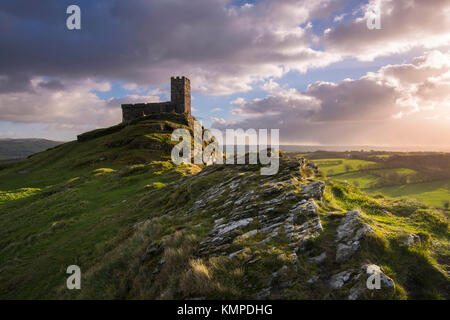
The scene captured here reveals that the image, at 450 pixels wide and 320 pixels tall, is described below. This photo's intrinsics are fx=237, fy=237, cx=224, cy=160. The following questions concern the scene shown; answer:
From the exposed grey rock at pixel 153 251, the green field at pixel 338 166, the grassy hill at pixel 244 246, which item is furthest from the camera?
the green field at pixel 338 166

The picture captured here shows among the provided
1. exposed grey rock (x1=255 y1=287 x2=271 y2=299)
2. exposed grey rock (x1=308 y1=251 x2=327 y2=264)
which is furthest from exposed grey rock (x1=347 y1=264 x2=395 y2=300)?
exposed grey rock (x1=255 y1=287 x2=271 y2=299)

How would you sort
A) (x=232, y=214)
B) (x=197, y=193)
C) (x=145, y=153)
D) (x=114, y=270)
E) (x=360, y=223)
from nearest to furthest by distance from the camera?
(x=360, y=223) → (x=114, y=270) → (x=232, y=214) → (x=197, y=193) → (x=145, y=153)

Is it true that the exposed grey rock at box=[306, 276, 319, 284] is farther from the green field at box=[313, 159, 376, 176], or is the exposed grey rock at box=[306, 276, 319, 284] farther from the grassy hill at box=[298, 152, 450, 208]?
the green field at box=[313, 159, 376, 176]

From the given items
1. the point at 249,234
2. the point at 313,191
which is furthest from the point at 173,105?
the point at 249,234

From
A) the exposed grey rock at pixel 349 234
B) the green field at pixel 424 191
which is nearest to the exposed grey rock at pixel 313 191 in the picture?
the exposed grey rock at pixel 349 234

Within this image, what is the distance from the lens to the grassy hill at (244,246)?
21.3 ft

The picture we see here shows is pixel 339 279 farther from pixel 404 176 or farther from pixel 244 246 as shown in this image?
pixel 404 176

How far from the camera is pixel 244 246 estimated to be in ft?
26.1

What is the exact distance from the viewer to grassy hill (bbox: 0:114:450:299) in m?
6.49

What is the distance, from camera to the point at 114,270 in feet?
29.9

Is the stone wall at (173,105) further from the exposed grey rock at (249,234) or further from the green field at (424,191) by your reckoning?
the exposed grey rock at (249,234)
